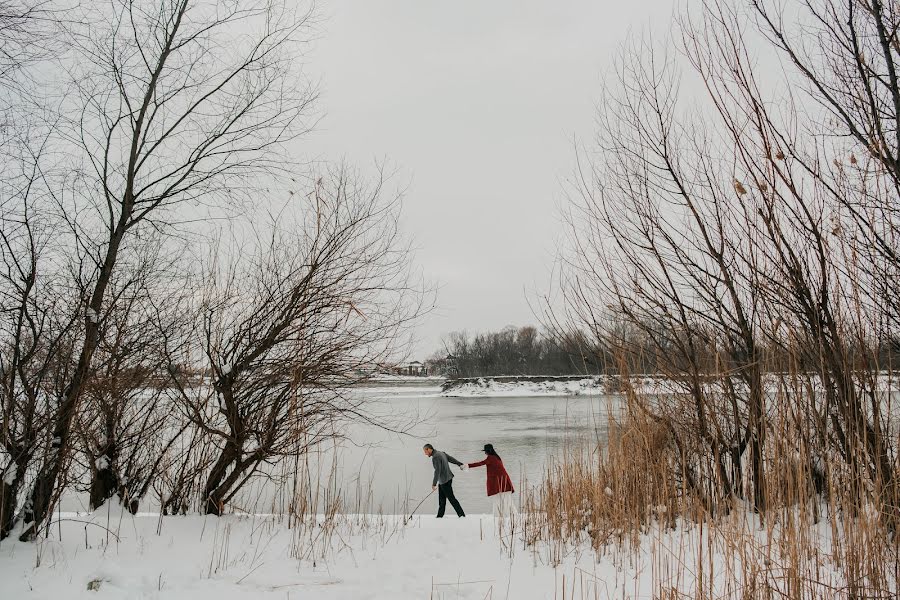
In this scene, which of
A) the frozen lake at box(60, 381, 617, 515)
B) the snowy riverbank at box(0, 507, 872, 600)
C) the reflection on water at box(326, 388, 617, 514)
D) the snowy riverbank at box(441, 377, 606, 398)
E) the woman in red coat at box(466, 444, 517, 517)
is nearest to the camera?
the snowy riverbank at box(0, 507, 872, 600)

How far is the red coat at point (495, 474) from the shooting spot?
7652 millimetres

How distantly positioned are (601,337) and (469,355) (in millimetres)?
53209

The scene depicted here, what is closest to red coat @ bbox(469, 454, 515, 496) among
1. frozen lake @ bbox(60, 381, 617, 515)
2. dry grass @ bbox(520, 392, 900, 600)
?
frozen lake @ bbox(60, 381, 617, 515)

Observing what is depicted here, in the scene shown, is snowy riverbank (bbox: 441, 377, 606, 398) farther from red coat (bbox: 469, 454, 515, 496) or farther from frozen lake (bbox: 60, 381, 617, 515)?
red coat (bbox: 469, 454, 515, 496)

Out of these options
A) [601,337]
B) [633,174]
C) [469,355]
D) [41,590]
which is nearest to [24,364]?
[41,590]

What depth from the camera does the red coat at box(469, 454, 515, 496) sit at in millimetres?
7652

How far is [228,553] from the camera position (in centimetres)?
421

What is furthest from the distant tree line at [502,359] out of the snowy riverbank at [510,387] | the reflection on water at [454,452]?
the reflection on water at [454,452]

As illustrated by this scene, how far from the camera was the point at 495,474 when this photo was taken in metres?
7.85

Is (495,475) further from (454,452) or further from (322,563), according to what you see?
(454,452)

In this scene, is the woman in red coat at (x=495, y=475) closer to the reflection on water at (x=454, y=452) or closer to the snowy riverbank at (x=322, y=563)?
the reflection on water at (x=454, y=452)

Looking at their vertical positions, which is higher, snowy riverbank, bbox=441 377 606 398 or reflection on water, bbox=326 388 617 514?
Result: reflection on water, bbox=326 388 617 514

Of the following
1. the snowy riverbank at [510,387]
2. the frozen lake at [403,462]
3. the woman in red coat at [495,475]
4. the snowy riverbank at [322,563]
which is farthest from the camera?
the snowy riverbank at [510,387]

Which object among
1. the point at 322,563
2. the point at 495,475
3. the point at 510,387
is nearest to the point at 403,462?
the point at 495,475
